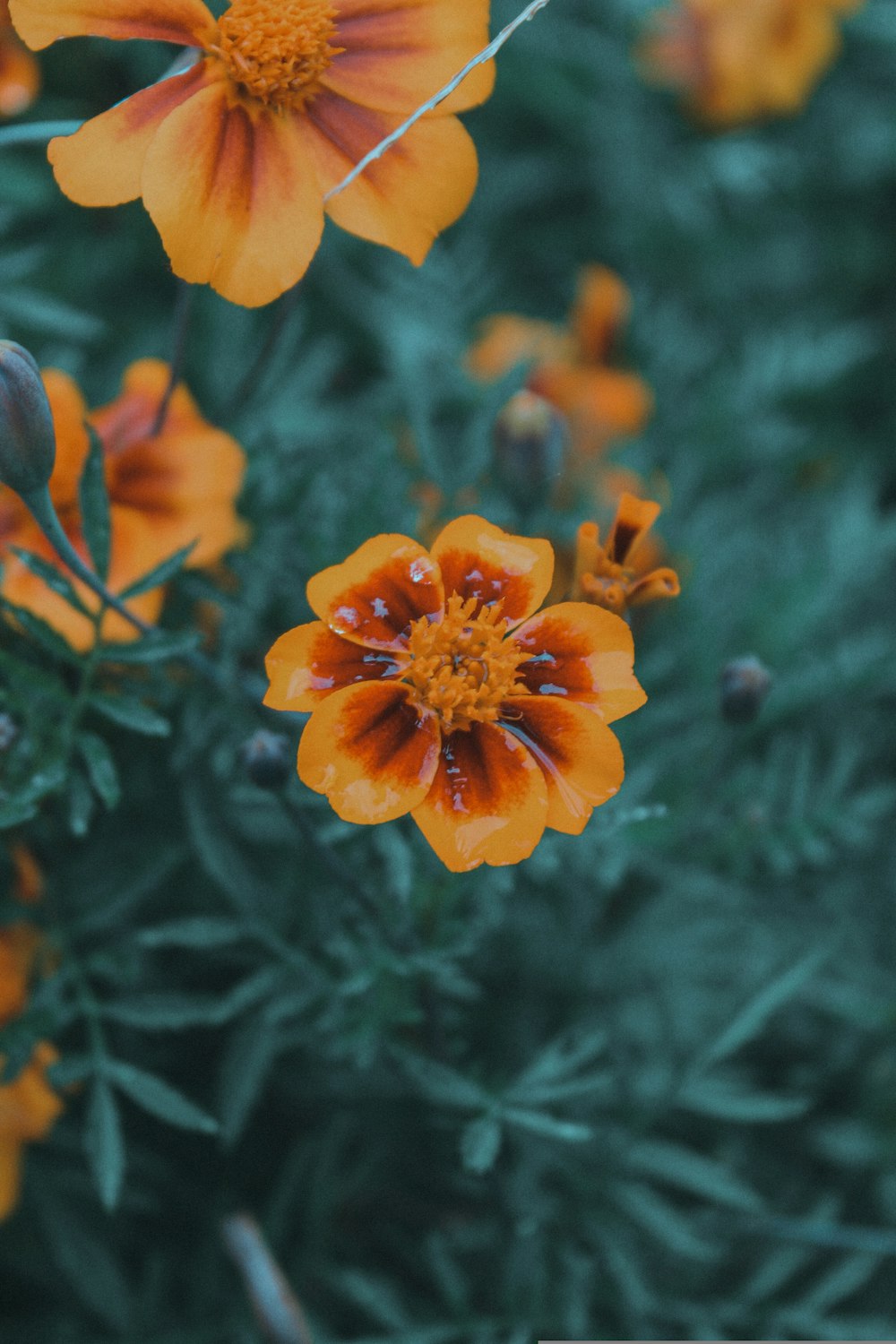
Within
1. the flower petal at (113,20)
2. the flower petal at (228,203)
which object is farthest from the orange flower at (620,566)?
the flower petal at (113,20)

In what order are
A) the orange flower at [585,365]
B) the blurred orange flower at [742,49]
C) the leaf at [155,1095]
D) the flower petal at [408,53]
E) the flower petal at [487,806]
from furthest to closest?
the blurred orange flower at [742,49] → the orange flower at [585,365] → the leaf at [155,1095] → the flower petal at [408,53] → the flower petal at [487,806]

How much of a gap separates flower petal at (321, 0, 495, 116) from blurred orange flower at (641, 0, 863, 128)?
1314 millimetres

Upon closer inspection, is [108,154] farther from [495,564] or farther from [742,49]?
[742,49]

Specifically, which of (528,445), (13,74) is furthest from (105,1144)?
(13,74)

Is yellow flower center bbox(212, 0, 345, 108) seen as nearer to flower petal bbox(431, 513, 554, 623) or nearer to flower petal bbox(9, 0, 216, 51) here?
flower petal bbox(9, 0, 216, 51)

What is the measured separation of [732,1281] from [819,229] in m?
1.63

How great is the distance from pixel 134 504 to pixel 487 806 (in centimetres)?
45

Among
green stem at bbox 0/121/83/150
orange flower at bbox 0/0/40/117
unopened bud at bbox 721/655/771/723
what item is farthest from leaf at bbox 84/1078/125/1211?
orange flower at bbox 0/0/40/117

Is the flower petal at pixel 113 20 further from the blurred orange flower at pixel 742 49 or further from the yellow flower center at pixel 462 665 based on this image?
the blurred orange flower at pixel 742 49

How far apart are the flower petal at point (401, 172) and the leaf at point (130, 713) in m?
0.35

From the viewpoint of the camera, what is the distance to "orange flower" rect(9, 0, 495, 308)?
75cm

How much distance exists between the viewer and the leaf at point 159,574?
88 centimetres

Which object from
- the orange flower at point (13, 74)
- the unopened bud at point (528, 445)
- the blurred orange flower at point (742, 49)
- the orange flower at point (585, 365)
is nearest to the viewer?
the unopened bud at point (528, 445)

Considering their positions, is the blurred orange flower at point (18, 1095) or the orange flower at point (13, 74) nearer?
the blurred orange flower at point (18, 1095)
